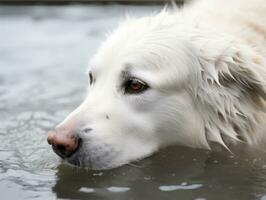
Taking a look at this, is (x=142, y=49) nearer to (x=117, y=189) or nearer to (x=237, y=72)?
(x=237, y=72)

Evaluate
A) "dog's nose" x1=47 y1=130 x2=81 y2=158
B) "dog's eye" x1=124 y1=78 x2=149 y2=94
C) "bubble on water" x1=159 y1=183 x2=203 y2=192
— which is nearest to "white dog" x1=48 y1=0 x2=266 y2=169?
"dog's eye" x1=124 y1=78 x2=149 y2=94

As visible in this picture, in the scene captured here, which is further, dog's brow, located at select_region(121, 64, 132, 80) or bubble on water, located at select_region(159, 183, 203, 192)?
dog's brow, located at select_region(121, 64, 132, 80)

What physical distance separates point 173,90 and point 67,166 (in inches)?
33.2

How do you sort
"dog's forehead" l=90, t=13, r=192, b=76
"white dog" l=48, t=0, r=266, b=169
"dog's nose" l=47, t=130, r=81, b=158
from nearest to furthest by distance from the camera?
"dog's nose" l=47, t=130, r=81, b=158 < "white dog" l=48, t=0, r=266, b=169 < "dog's forehead" l=90, t=13, r=192, b=76

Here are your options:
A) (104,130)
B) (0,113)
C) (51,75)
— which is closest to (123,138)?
(104,130)

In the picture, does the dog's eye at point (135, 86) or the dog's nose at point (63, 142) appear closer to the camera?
the dog's nose at point (63, 142)

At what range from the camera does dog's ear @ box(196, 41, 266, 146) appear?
13.9ft

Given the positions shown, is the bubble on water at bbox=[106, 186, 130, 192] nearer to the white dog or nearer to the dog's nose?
the white dog

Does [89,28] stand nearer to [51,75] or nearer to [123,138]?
[51,75]

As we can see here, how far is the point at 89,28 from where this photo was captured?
10.0 metres

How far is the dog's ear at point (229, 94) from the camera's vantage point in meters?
4.25

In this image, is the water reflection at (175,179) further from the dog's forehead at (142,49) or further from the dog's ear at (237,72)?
the dog's forehead at (142,49)

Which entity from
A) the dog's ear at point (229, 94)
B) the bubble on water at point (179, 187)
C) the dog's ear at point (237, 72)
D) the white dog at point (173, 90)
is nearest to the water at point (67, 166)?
the bubble on water at point (179, 187)

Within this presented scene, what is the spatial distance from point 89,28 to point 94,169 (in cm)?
609
